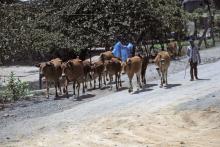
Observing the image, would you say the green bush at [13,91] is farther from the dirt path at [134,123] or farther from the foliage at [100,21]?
the foliage at [100,21]

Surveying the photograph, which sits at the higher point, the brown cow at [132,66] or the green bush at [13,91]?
the brown cow at [132,66]

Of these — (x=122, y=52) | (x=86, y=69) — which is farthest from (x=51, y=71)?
(x=122, y=52)

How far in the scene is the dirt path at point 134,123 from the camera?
1142cm

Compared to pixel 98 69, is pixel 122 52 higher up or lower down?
higher up

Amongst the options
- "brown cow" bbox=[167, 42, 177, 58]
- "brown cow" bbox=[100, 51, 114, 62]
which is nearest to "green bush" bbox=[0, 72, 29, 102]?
"brown cow" bbox=[100, 51, 114, 62]

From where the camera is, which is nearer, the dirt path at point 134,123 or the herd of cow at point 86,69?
the dirt path at point 134,123

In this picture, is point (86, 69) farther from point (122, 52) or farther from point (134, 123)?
point (134, 123)

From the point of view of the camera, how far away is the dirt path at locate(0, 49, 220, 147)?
1142 cm

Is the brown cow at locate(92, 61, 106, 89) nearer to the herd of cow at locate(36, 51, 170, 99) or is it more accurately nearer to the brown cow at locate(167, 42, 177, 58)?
the herd of cow at locate(36, 51, 170, 99)

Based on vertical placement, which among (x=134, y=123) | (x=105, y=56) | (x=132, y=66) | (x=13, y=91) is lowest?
(x=134, y=123)

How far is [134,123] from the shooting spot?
518 inches

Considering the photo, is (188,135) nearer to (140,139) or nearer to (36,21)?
(140,139)

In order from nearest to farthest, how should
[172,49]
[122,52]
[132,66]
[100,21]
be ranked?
1. [132,66]
2. [122,52]
3. [100,21]
4. [172,49]

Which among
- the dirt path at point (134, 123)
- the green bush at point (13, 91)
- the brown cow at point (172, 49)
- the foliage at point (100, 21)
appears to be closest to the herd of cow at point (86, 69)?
the green bush at point (13, 91)
